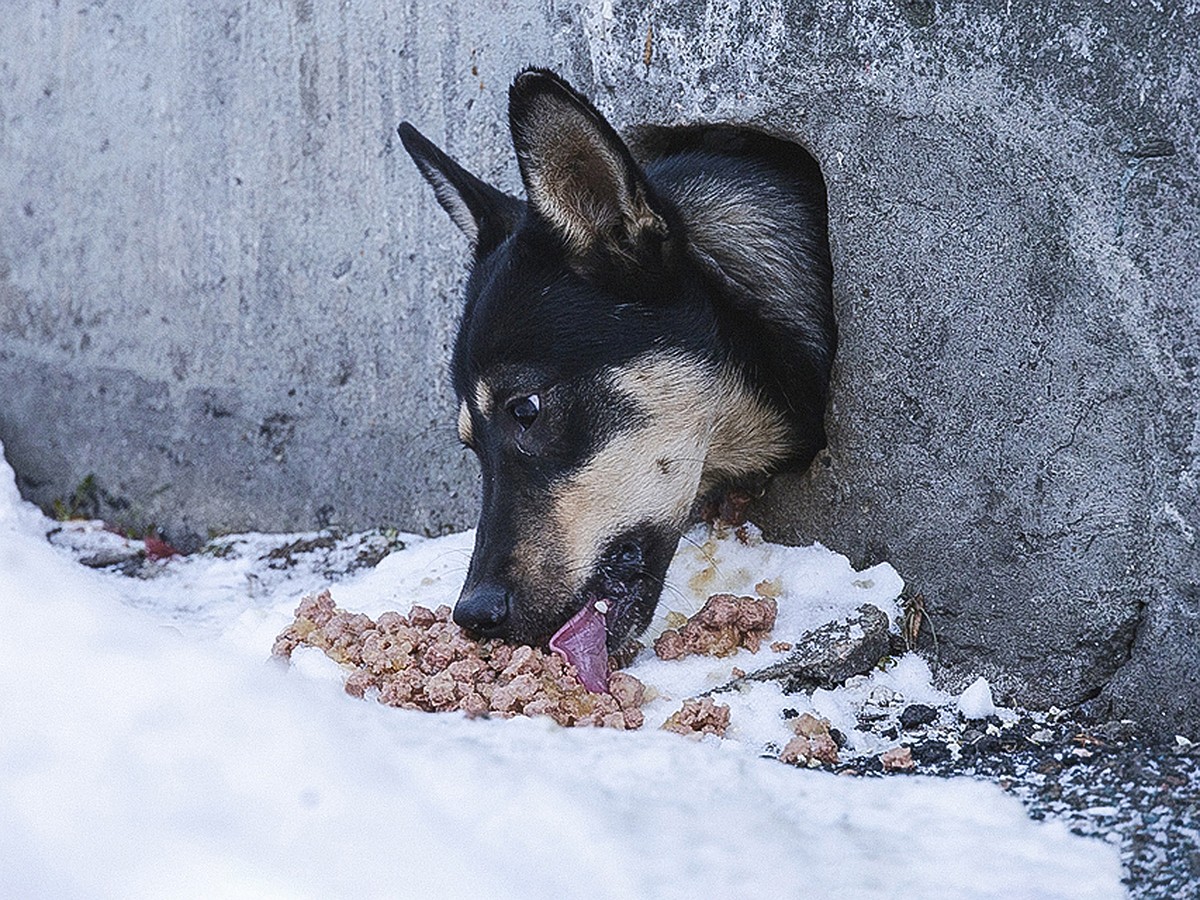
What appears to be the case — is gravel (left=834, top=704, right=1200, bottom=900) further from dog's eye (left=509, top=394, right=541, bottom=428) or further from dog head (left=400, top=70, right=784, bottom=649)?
dog's eye (left=509, top=394, right=541, bottom=428)

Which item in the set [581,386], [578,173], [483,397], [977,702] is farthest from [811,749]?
[578,173]

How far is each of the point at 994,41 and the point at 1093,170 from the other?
0.34 m

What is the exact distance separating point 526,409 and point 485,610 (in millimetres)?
462

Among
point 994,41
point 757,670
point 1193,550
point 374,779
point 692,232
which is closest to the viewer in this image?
point 374,779

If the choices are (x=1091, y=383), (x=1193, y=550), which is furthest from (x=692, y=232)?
(x=1193, y=550)

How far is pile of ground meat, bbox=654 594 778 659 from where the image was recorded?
3.06 meters

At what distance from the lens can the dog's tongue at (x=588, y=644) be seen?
112 inches

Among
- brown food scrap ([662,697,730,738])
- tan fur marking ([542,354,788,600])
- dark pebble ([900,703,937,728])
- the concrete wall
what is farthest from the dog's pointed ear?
dark pebble ([900,703,937,728])

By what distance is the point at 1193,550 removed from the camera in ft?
8.32

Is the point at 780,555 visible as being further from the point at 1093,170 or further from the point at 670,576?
the point at 1093,170

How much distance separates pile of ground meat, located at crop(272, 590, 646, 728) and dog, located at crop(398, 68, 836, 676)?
0.25 feet

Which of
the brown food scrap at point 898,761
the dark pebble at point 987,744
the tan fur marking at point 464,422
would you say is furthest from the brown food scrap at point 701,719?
the tan fur marking at point 464,422

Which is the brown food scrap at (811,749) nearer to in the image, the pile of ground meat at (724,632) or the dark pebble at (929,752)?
the dark pebble at (929,752)

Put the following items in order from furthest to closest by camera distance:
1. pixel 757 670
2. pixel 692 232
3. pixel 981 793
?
pixel 692 232 → pixel 757 670 → pixel 981 793
